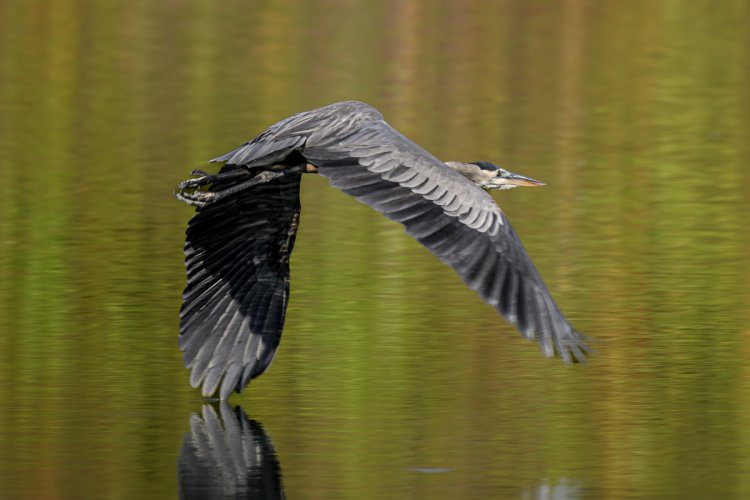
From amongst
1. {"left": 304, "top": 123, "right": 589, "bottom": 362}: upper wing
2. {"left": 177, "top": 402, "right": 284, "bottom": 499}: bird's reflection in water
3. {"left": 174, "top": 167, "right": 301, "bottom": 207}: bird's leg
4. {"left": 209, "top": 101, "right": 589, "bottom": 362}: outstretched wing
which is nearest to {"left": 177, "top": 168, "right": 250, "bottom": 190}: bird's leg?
{"left": 174, "top": 167, "right": 301, "bottom": 207}: bird's leg

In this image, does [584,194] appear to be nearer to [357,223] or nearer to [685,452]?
[357,223]

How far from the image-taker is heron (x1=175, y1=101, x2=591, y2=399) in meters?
7.22

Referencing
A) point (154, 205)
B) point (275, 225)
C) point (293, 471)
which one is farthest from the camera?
point (154, 205)

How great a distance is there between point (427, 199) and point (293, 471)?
4.35 feet

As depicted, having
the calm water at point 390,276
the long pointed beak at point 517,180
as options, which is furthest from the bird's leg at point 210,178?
the long pointed beak at point 517,180

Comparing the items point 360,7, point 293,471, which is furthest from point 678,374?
point 360,7

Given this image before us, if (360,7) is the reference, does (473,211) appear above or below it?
below

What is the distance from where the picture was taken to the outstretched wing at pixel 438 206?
6727 mm

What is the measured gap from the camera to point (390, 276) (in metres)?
10.9

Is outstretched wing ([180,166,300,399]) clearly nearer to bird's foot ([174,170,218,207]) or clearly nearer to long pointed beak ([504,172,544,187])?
bird's foot ([174,170,218,207])

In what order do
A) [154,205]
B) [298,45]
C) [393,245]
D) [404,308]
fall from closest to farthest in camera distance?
[404,308] < [393,245] < [154,205] < [298,45]

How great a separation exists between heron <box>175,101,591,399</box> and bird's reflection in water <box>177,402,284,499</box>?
465mm

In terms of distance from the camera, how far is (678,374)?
338 inches

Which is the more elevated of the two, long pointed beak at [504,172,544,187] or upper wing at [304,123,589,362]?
long pointed beak at [504,172,544,187]
